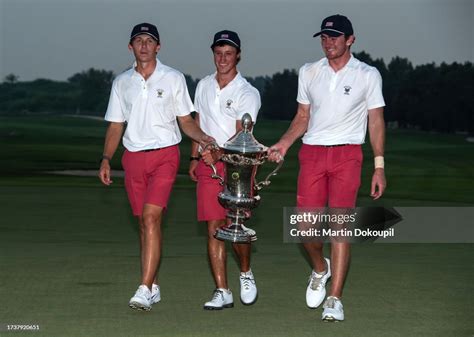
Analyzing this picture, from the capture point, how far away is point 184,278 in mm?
11117

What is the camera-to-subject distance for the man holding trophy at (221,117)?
9789 millimetres

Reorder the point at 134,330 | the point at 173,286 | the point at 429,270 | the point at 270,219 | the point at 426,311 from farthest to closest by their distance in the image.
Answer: the point at 270,219
the point at 429,270
the point at 173,286
the point at 426,311
the point at 134,330

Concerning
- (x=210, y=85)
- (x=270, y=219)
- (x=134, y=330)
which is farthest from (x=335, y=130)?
(x=270, y=219)

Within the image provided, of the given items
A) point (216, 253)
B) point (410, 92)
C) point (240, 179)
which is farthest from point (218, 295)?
point (410, 92)

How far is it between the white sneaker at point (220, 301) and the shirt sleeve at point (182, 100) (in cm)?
141

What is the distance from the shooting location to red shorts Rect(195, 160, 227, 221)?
9.82m

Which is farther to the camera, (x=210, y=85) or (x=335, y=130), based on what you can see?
(x=210, y=85)

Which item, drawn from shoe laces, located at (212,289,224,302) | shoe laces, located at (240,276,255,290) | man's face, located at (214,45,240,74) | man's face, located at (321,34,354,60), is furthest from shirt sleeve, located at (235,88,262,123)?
shoe laces, located at (212,289,224,302)

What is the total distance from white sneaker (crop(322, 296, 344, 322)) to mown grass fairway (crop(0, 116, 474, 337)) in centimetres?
9

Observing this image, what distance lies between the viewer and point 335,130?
9281mm

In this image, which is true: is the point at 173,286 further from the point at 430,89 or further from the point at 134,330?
the point at 430,89

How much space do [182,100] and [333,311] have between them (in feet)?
6.83

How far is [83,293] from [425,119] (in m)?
53.0

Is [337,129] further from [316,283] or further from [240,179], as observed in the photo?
[316,283]
